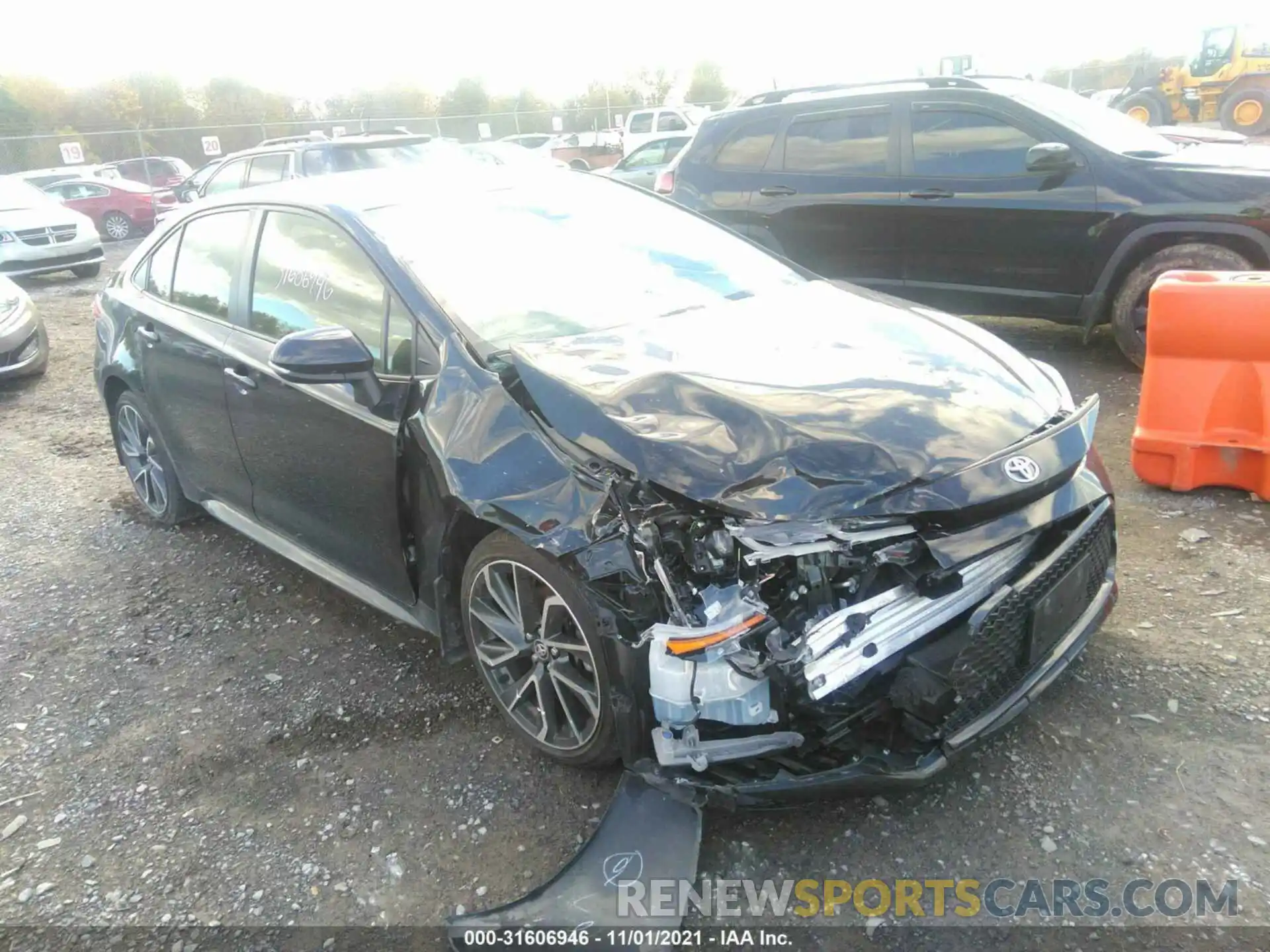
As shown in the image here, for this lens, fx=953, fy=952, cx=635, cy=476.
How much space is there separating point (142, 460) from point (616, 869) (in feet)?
12.2

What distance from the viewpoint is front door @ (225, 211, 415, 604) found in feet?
10.2

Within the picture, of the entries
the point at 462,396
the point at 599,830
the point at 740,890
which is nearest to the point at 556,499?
the point at 462,396

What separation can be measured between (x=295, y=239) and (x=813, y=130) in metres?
4.57

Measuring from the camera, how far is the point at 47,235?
13.3m

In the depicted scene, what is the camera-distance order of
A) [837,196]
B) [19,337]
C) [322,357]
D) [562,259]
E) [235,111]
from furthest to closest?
[235,111] → [19,337] → [837,196] → [562,259] → [322,357]

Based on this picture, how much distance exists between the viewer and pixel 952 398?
266 centimetres

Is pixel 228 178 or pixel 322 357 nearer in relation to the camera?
pixel 322 357

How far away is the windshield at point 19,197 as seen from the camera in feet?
44.7

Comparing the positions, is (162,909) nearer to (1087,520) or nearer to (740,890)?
(740,890)

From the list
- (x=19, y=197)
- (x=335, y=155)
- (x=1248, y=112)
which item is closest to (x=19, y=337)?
(x=335, y=155)

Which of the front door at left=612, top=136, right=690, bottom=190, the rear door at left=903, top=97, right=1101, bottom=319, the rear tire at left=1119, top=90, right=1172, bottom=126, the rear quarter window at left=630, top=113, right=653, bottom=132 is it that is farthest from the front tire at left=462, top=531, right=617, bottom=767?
the rear tire at left=1119, top=90, right=1172, bottom=126

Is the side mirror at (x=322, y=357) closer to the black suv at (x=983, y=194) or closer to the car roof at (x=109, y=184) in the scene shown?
the black suv at (x=983, y=194)

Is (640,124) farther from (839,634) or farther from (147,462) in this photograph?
(839,634)

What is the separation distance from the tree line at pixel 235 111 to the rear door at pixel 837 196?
2109 cm
